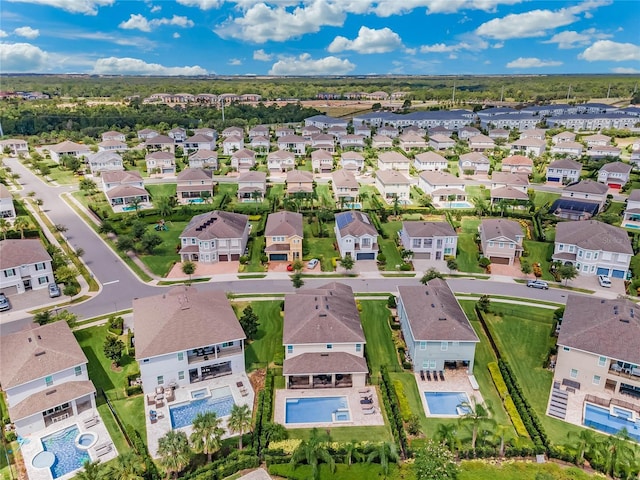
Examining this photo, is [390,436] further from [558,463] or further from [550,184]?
[550,184]

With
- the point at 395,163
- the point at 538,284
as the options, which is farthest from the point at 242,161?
the point at 538,284

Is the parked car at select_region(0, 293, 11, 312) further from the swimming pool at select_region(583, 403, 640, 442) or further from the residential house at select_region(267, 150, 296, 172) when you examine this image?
the residential house at select_region(267, 150, 296, 172)

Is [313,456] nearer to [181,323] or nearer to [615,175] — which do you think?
[181,323]

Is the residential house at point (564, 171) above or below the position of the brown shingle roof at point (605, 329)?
above

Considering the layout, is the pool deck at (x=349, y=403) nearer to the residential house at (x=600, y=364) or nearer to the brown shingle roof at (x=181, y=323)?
the brown shingle roof at (x=181, y=323)

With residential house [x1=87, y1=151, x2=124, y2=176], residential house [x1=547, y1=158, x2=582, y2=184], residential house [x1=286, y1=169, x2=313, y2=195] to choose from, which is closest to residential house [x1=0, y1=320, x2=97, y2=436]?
residential house [x1=286, y1=169, x2=313, y2=195]

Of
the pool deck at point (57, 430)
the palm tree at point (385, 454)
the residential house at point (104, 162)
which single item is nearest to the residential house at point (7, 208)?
the residential house at point (104, 162)
